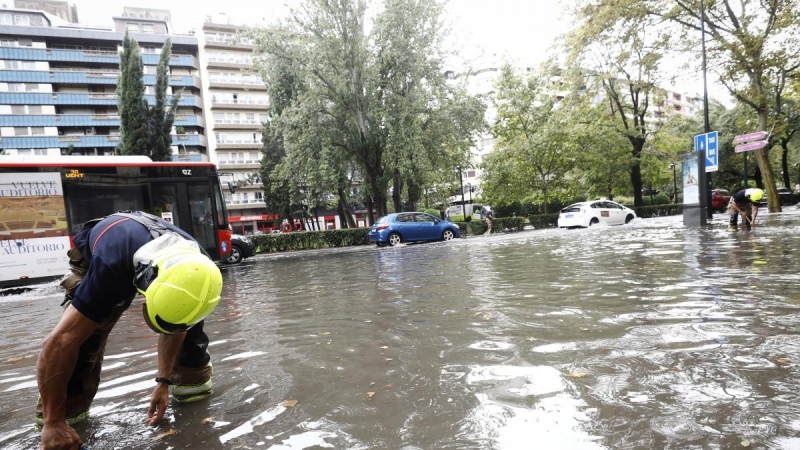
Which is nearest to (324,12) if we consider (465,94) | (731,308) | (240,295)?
(465,94)

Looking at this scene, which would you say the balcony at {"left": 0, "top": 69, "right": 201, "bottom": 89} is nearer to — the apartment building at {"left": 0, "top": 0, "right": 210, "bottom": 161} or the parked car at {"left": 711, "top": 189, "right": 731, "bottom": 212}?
the apartment building at {"left": 0, "top": 0, "right": 210, "bottom": 161}

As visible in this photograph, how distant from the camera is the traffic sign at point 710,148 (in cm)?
1650

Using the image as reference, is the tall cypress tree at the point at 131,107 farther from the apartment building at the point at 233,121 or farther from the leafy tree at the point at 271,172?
the apartment building at the point at 233,121

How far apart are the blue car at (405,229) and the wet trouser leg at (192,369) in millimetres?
17999

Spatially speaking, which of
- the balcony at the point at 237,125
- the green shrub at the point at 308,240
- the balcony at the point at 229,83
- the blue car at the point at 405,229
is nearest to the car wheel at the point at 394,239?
the blue car at the point at 405,229

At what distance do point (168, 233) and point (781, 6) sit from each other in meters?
23.8

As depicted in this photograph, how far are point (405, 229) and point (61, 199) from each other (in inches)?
513

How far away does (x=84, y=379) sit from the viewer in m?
2.63

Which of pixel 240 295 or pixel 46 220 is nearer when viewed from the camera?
pixel 240 295

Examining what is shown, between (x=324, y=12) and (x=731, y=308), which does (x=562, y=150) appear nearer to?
(x=324, y=12)

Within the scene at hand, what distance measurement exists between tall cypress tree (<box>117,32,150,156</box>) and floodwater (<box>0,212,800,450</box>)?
79.8ft

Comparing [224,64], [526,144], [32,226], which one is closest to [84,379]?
[32,226]

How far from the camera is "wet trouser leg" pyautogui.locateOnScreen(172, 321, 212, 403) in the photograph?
9.23 ft

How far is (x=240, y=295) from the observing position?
27.1 feet
